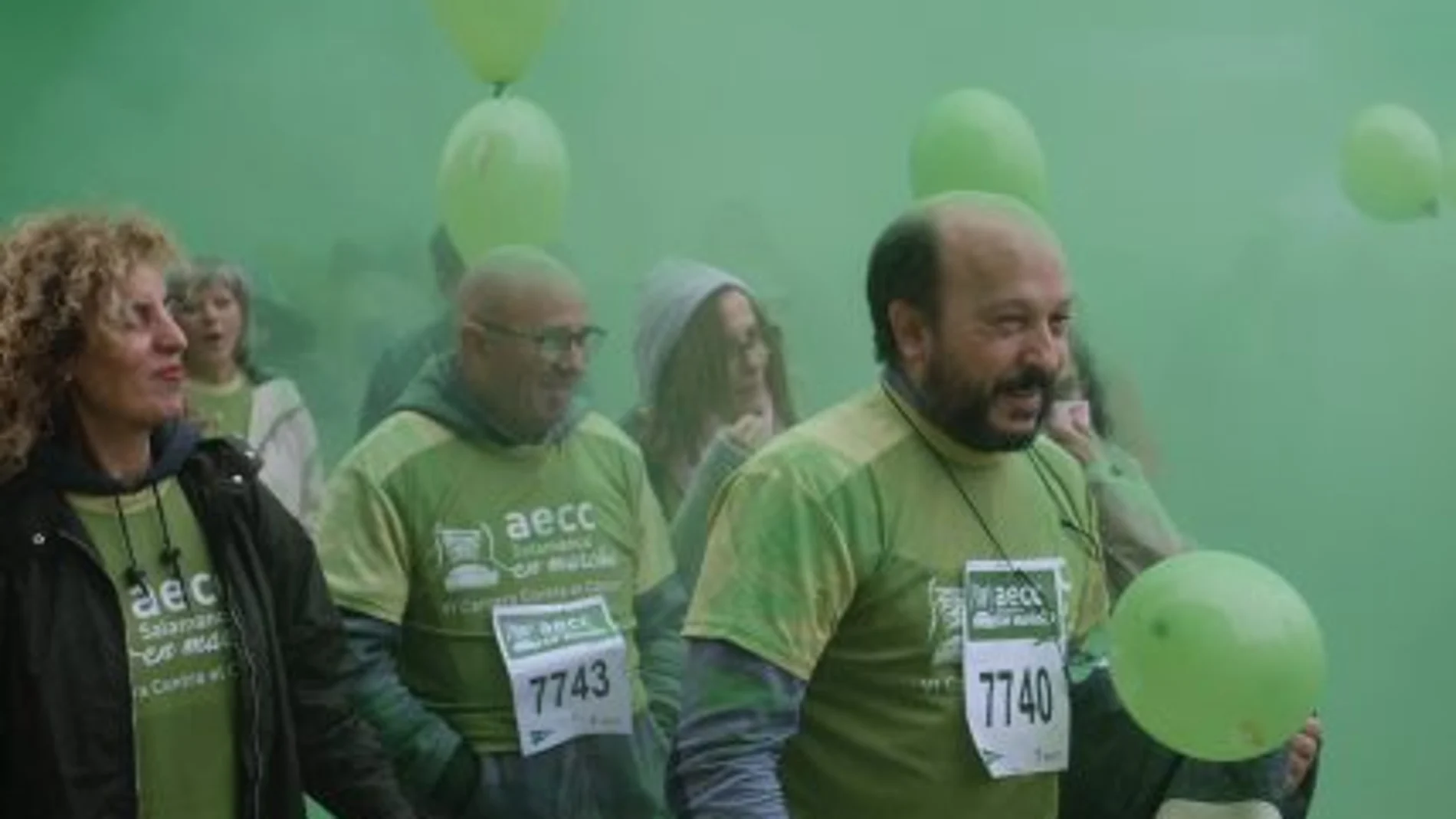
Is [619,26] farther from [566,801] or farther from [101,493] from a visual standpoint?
[101,493]

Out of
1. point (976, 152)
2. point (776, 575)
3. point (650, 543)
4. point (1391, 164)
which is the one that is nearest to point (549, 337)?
point (650, 543)

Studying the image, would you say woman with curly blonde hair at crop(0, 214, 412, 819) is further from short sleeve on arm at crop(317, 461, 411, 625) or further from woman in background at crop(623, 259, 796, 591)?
woman in background at crop(623, 259, 796, 591)

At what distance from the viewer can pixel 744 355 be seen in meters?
3.79

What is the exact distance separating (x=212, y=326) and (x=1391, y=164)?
2237 mm

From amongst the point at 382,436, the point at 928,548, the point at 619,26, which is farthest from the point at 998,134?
the point at 928,548

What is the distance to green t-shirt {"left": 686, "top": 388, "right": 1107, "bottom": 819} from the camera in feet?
7.52

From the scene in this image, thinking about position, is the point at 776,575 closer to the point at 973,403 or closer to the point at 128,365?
the point at 973,403

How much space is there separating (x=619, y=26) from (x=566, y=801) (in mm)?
1241

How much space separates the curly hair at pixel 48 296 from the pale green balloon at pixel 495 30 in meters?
0.98

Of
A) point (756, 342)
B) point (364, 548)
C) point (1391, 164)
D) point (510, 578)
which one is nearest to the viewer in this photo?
point (364, 548)

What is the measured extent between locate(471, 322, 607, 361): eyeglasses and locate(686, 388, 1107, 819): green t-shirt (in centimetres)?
98

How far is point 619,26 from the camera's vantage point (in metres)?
3.74

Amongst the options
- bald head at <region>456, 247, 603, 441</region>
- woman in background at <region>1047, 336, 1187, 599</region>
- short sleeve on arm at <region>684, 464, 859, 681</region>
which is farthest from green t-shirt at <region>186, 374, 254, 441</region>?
woman in background at <region>1047, 336, 1187, 599</region>

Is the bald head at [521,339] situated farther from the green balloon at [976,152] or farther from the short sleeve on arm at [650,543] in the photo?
the green balloon at [976,152]
